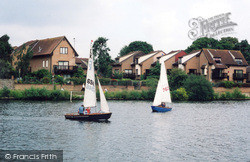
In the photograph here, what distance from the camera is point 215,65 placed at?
4114 inches

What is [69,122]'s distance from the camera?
4662cm

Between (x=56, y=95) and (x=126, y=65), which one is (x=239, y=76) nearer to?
(x=126, y=65)

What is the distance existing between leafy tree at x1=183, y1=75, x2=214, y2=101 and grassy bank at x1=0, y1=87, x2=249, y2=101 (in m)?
1.51

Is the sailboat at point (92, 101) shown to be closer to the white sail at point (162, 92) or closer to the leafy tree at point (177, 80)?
the white sail at point (162, 92)

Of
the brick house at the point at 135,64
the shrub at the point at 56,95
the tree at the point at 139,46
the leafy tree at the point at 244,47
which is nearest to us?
the shrub at the point at 56,95

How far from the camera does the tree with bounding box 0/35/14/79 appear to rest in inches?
3406

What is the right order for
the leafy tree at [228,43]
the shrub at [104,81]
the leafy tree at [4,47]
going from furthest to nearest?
the leafy tree at [228,43]
the shrub at [104,81]
the leafy tree at [4,47]

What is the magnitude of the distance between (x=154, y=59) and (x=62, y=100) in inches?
1882

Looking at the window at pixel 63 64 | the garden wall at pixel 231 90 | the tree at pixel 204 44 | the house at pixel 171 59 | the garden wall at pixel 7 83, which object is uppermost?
the tree at pixel 204 44

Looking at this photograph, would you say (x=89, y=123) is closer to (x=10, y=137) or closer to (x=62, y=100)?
(x=10, y=137)

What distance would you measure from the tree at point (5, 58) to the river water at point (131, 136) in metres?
32.1

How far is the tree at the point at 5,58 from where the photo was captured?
86.5 metres

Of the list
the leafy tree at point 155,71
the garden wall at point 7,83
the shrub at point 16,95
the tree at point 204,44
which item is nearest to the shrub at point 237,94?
the leafy tree at point 155,71

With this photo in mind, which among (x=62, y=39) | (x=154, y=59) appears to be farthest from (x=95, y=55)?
(x=154, y=59)
